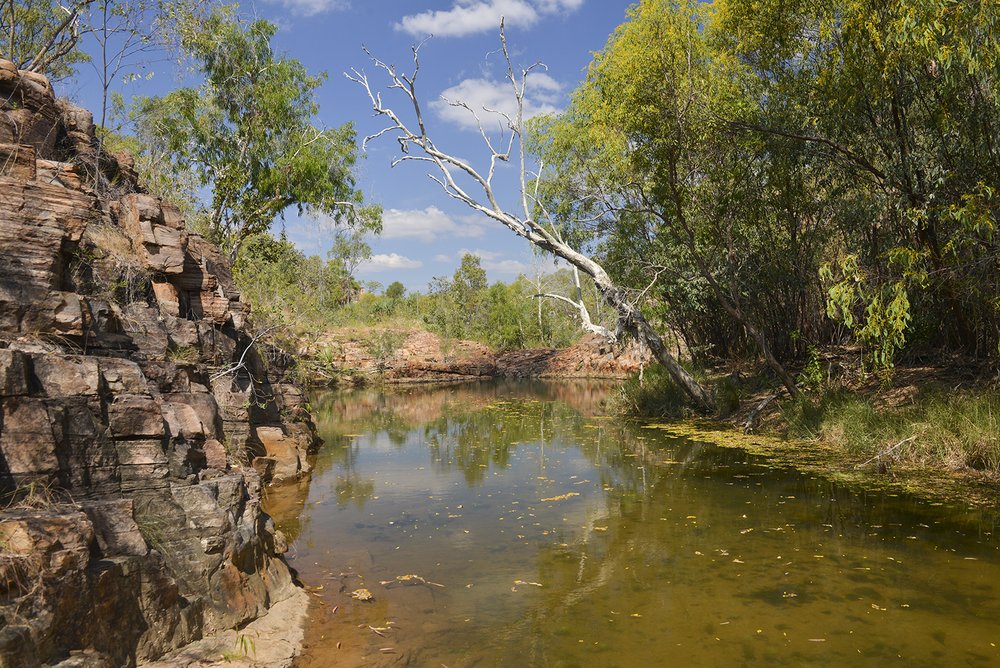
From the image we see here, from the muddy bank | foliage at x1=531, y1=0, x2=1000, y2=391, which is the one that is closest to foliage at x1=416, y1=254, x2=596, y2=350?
the muddy bank

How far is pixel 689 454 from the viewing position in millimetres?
12375

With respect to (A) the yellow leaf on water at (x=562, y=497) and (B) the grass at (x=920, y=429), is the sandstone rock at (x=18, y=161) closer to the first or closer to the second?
(A) the yellow leaf on water at (x=562, y=497)

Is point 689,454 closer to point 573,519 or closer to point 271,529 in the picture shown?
point 573,519

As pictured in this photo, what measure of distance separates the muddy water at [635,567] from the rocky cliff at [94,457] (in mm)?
1066

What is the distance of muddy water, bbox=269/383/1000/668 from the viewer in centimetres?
502

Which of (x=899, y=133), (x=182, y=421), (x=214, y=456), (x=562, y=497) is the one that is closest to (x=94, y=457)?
(x=182, y=421)

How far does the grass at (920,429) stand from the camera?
9062 millimetres

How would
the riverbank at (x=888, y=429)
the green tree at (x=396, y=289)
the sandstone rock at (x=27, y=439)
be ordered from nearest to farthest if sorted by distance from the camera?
1. the sandstone rock at (x=27, y=439)
2. the riverbank at (x=888, y=429)
3. the green tree at (x=396, y=289)

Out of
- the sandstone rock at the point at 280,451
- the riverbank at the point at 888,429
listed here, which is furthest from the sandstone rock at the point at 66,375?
the riverbank at the point at 888,429

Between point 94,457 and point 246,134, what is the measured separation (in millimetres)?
19437

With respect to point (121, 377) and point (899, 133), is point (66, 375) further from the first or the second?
point (899, 133)

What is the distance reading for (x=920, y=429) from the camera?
9906 millimetres

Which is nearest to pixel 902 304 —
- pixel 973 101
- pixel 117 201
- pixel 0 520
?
pixel 973 101

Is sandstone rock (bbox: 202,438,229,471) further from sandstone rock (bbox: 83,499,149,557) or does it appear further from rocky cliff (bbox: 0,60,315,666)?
sandstone rock (bbox: 83,499,149,557)
